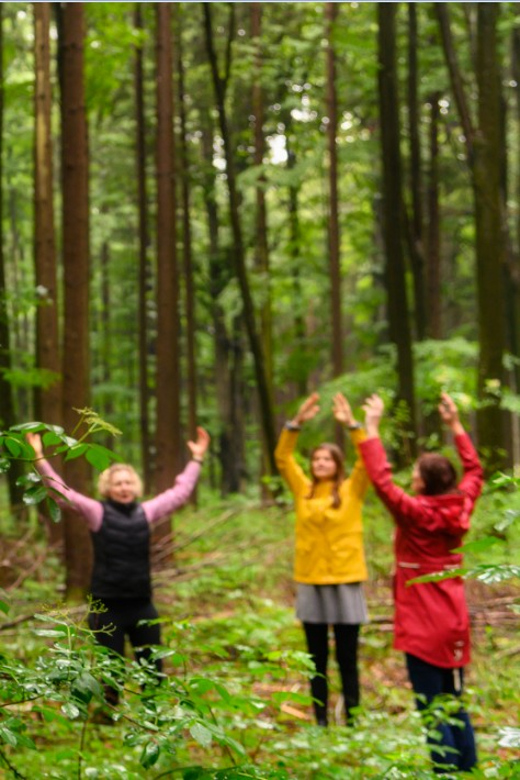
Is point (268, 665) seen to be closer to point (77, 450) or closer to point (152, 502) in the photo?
point (77, 450)

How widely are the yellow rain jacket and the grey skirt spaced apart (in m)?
0.05

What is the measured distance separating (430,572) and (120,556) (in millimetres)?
2106

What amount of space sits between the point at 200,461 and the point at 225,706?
4200 millimetres

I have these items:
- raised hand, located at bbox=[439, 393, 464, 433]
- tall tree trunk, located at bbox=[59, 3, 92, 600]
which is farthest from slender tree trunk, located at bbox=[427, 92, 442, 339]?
raised hand, located at bbox=[439, 393, 464, 433]

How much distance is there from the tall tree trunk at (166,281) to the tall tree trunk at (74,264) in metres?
4.37

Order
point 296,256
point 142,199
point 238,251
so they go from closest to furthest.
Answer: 1. point 238,251
2. point 142,199
3. point 296,256

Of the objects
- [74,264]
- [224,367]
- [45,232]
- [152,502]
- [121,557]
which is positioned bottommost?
[121,557]

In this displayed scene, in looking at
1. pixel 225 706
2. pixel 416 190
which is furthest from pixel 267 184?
pixel 225 706

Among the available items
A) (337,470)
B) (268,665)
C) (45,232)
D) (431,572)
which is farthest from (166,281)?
(268,665)

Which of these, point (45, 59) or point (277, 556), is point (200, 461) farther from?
point (45, 59)

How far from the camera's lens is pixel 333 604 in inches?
247

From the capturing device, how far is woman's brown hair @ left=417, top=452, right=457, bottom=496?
17.8 ft

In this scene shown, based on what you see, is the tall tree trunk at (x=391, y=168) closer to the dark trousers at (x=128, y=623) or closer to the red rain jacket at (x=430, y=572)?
the dark trousers at (x=128, y=623)

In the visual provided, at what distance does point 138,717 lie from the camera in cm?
256
